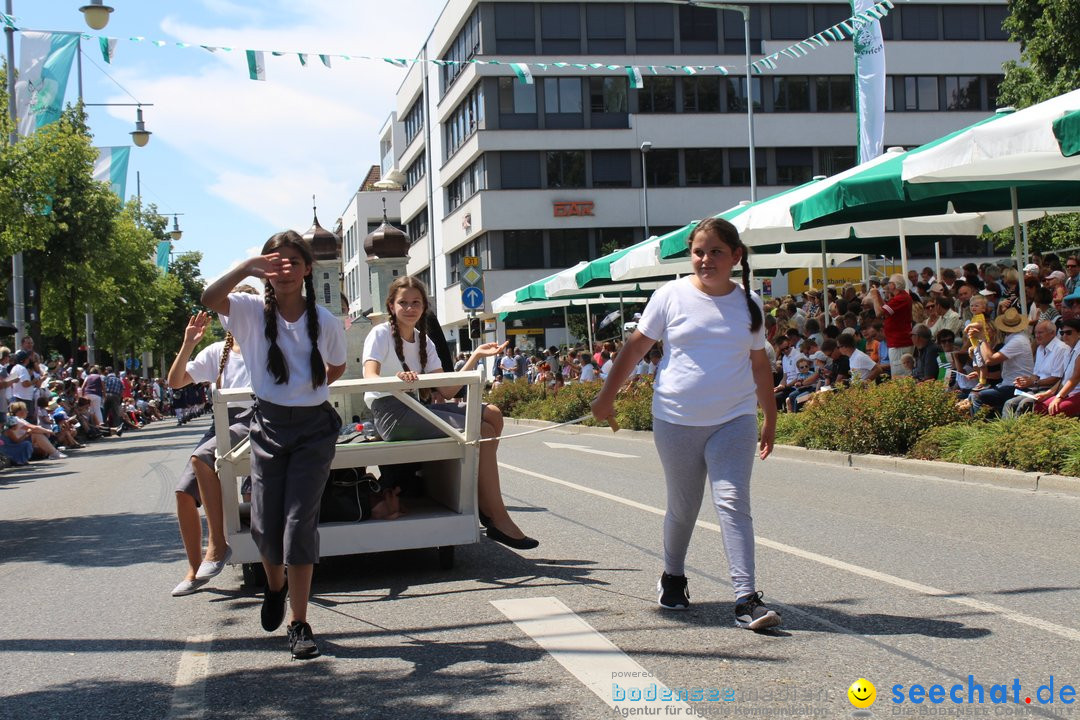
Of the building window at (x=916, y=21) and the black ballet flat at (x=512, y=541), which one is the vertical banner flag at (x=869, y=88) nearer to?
the black ballet flat at (x=512, y=541)

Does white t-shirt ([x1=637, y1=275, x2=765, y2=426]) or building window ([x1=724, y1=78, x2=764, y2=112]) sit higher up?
building window ([x1=724, y1=78, x2=764, y2=112])

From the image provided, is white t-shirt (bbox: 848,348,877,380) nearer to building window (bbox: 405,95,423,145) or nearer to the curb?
the curb

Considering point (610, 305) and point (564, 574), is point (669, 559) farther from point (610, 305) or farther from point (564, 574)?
point (610, 305)

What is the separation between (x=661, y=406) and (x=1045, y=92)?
31.5 meters

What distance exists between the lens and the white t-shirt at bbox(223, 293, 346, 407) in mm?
5383

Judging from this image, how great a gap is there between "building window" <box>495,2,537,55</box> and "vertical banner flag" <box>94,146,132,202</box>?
2061 cm

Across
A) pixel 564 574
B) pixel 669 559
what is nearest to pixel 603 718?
pixel 669 559

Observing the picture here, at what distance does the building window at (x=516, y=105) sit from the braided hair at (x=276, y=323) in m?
48.4

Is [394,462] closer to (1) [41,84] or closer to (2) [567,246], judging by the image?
(1) [41,84]

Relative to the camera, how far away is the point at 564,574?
7246 mm

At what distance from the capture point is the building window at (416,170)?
66.4m

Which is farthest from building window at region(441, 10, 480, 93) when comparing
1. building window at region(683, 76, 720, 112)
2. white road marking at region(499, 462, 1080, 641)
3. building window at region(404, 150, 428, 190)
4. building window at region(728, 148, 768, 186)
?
white road marking at region(499, 462, 1080, 641)

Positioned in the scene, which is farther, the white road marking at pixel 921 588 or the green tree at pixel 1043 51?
the green tree at pixel 1043 51

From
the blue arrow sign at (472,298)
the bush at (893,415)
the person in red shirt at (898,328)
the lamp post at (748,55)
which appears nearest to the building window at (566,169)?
the lamp post at (748,55)
